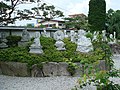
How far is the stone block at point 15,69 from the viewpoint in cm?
712

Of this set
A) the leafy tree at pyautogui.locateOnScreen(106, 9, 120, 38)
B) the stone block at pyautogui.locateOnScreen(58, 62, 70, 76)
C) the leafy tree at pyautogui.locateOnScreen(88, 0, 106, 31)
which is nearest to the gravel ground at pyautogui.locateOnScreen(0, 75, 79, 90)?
the stone block at pyautogui.locateOnScreen(58, 62, 70, 76)

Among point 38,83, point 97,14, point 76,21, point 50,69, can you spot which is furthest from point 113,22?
point 38,83

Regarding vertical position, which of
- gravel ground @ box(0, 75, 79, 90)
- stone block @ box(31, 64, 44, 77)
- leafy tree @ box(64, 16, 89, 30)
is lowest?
gravel ground @ box(0, 75, 79, 90)

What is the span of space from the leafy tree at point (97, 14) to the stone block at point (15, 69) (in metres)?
14.3

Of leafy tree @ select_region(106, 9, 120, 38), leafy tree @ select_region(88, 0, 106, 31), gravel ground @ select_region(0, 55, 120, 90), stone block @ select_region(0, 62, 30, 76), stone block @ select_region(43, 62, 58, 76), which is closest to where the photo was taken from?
gravel ground @ select_region(0, 55, 120, 90)

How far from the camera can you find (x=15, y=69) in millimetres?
7242

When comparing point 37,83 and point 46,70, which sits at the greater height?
point 46,70

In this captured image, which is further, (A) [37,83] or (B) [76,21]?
(B) [76,21]

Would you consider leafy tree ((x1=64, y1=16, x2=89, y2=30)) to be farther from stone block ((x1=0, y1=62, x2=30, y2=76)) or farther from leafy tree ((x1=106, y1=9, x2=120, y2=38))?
stone block ((x1=0, y1=62, x2=30, y2=76))

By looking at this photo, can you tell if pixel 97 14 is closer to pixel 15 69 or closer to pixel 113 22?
pixel 113 22

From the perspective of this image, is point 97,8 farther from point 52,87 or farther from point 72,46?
point 52,87

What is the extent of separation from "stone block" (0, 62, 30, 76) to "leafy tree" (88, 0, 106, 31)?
14299 millimetres

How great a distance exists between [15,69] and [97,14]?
15.1 meters

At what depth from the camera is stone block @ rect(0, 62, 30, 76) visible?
7117 millimetres
